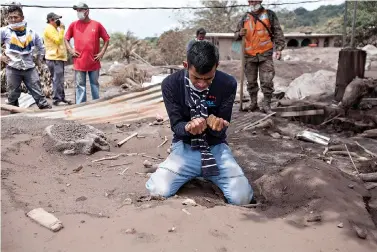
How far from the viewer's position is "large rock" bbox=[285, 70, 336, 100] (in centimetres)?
862

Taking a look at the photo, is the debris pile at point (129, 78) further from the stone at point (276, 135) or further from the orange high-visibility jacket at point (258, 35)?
the stone at point (276, 135)

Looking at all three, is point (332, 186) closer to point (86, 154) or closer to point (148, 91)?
point (86, 154)

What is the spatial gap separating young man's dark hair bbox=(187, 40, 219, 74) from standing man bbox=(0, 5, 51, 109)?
394 centimetres

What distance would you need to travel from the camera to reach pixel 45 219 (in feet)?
8.64

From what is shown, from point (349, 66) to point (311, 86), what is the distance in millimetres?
1564

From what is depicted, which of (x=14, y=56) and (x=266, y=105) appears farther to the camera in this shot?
(x=266, y=105)

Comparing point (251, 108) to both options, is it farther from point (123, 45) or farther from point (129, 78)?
point (123, 45)

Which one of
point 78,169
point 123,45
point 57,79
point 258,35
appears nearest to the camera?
point 78,169

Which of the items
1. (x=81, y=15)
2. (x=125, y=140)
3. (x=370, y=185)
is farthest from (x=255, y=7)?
(x=370, y=185)

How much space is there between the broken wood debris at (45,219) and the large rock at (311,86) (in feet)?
22.3

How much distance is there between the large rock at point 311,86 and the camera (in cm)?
862

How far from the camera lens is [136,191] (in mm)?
3350

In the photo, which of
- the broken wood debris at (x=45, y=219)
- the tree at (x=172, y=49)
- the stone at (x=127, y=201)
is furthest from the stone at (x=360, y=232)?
the tree at (x=172, y=49)

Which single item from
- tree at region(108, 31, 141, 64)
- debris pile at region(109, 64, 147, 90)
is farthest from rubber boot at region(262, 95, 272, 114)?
tree at region(108, 31, 141, 64)
